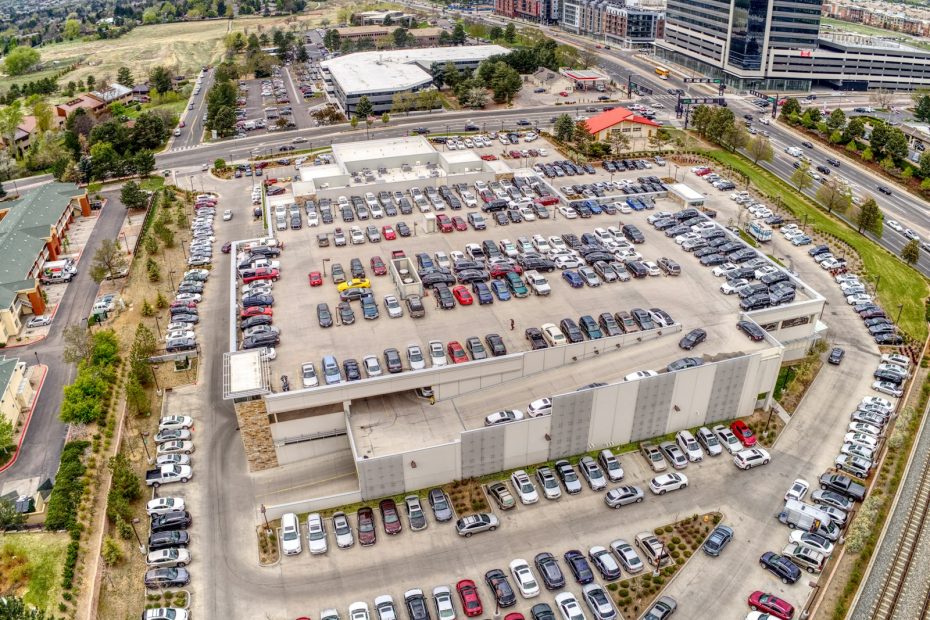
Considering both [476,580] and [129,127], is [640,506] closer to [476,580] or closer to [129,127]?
[476,580]

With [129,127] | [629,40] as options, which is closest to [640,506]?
[129,127]

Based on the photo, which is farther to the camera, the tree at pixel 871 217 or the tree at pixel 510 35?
the tree at pixel 510 35

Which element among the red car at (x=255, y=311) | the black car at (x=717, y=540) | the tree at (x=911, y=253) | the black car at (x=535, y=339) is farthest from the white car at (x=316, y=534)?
the tree at (x=911, y=253)

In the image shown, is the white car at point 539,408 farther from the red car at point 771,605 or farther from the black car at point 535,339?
the red car at point 771,605

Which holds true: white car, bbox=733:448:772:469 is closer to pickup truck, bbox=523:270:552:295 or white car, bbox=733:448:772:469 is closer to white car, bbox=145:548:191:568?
pickup truck, bbox=523:270:552:295

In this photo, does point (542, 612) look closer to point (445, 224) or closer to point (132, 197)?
point (445, 224)
